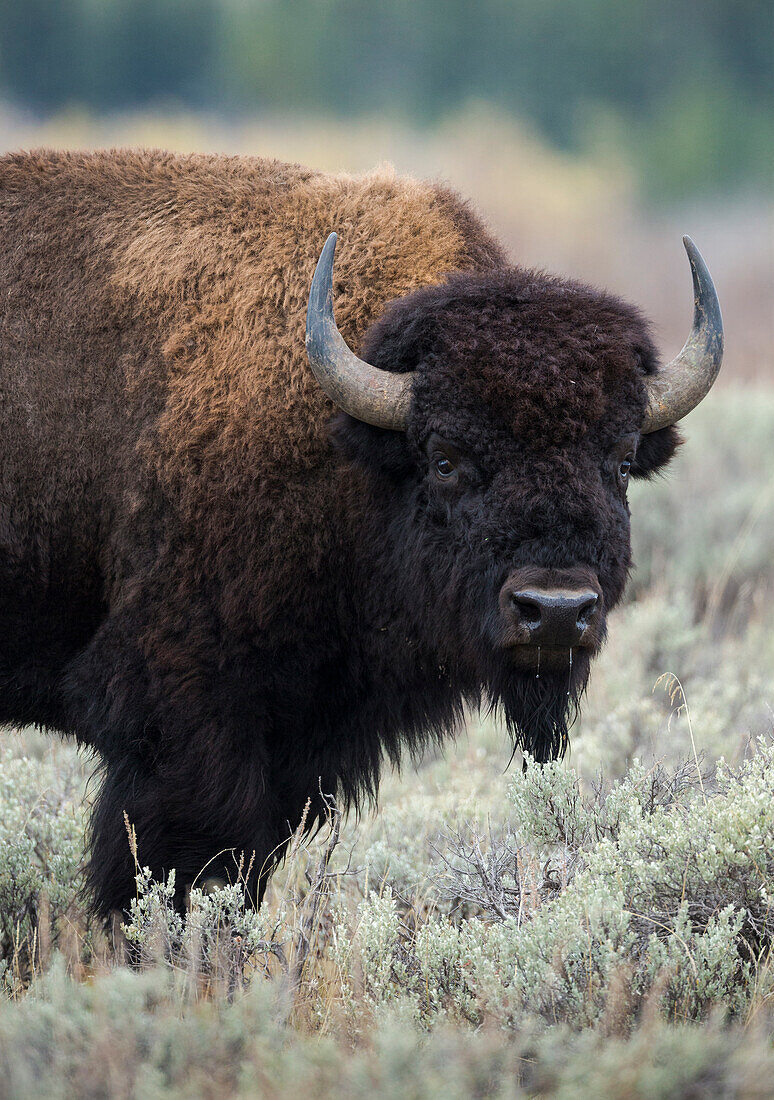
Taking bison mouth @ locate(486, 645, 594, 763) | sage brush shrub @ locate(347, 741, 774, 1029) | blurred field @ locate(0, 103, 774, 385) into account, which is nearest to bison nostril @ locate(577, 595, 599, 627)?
bison mouth @ locate(486, 645, 594, 763)

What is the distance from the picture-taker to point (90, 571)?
366cm

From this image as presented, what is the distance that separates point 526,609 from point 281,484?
90 cm

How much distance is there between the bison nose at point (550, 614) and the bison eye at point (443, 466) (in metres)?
0.46

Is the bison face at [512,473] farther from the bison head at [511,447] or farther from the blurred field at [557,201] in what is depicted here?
the blurred field at [557,201]

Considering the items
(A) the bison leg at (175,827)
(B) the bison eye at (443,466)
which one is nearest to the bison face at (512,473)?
(B) the bison eye at (443,466)

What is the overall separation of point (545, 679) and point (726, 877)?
740 millimetres

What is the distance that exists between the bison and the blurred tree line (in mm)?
24676

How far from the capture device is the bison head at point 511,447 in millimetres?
3135

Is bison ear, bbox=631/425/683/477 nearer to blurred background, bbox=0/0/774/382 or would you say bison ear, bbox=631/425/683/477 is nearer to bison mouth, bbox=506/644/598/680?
bison mouth, bbox=506/644/598/680

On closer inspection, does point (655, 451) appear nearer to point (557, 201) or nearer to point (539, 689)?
point (539, 689)

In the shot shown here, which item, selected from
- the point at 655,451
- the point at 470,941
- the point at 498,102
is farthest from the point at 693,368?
the point at 498,102

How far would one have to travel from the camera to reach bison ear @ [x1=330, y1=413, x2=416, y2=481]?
3.43 meters

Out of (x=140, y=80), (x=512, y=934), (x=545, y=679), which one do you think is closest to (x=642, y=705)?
(x=545, y=679)

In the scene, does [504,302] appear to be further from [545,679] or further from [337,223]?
[545,679]
